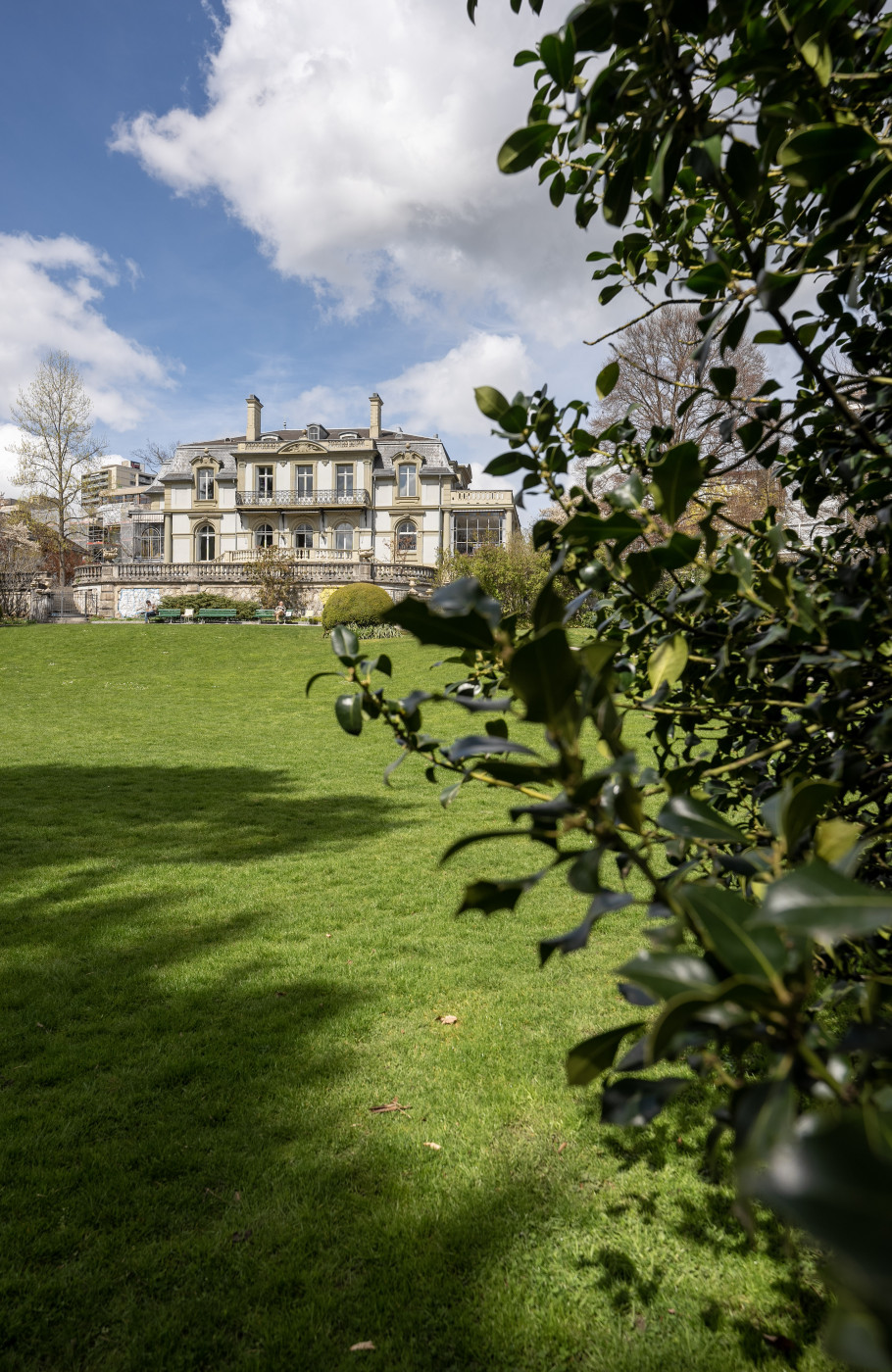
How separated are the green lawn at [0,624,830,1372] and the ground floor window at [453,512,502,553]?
125 feet

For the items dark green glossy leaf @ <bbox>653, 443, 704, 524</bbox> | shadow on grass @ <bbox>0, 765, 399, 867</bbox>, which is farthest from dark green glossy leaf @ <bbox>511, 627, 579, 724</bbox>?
shadow on grass @ <bbox>0, 765, 399, 867</bbox>

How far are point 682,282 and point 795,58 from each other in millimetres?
422

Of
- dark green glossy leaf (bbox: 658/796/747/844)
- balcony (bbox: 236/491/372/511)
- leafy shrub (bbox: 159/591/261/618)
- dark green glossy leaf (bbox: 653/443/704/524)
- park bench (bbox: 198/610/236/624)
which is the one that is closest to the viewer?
dark green glossy leaf (bbox: 658/796/747/844)

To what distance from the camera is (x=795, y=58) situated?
1.21m

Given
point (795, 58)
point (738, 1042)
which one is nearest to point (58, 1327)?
point (738, 1042)

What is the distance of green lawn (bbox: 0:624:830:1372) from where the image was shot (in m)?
2.26

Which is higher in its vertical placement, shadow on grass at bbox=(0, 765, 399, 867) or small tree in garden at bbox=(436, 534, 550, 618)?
small tree in garden at bbox=(436, 534, 550, 618)

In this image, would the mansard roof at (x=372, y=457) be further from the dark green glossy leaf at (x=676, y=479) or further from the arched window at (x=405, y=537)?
the dark green glossy leaf at (x=676, y=479)

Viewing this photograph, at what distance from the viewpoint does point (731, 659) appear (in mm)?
1993

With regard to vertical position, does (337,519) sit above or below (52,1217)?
above

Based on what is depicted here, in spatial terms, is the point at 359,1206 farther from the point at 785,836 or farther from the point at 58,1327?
the point at 785,836

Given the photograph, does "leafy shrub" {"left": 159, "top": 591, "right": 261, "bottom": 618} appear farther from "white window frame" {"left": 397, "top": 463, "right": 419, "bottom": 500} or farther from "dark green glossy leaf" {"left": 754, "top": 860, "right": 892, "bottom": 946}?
"dark green glossy leaf" {"left": 754, "top": 860, "right": 892, "bottom": 946}

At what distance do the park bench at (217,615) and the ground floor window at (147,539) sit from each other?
20933 millimetres

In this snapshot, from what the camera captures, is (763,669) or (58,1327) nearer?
(763,669)
